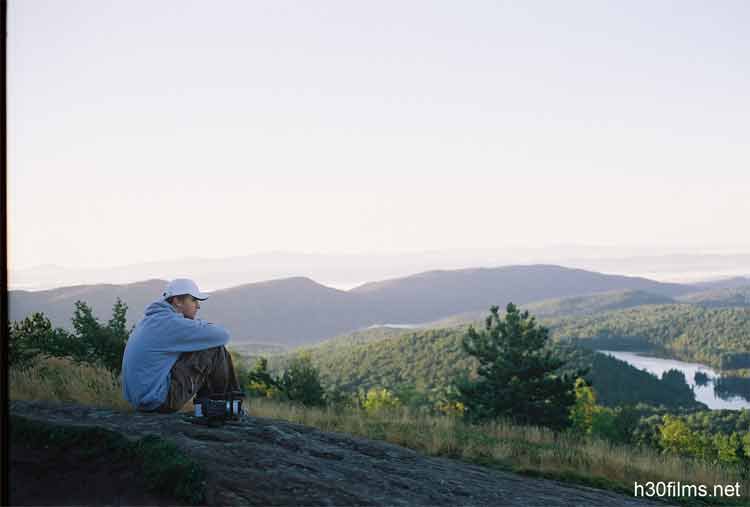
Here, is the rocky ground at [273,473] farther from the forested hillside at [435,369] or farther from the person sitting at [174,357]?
the forested hillside at [435,369]

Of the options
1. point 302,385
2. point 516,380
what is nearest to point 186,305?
point 302,385

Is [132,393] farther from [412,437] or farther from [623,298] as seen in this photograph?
[623,298]

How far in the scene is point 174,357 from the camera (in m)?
6.59

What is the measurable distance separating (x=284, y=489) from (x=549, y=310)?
175m

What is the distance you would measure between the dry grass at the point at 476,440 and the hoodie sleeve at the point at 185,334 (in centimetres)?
191

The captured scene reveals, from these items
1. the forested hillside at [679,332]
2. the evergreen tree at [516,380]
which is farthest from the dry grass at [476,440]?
the forested hillside at [679,332]

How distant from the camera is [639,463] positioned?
33.3 ft

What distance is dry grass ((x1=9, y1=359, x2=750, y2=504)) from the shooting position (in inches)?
356

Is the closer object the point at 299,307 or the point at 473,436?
the point at 473,436

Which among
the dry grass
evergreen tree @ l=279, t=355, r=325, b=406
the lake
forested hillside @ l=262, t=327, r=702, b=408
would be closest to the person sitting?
the dry grass

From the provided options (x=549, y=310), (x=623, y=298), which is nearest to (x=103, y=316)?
(x=549, y=310)

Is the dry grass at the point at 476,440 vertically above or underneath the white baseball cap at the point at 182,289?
underneath

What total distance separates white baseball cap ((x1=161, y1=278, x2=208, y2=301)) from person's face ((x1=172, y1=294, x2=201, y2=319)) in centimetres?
5

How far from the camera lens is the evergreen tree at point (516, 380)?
26.0 meters
